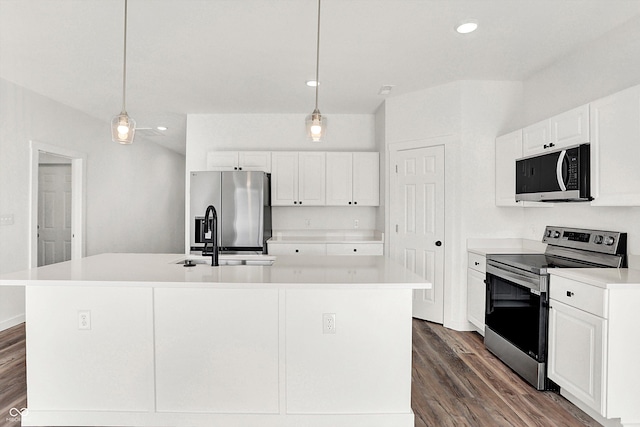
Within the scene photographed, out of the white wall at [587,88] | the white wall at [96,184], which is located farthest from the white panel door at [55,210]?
the white wall at [587,88]

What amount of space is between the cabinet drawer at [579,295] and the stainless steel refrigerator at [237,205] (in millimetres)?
2931

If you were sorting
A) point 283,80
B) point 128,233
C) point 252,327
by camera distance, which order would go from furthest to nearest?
point 128,233 → point 283,80 → point 252,327

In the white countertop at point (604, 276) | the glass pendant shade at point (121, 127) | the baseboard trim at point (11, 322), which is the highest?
the glass pendant shade at point (121, 127)

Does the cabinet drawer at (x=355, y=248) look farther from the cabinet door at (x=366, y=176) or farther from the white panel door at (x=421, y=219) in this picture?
the cabinet door at (x=366, y=176)

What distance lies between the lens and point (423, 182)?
13.5ft

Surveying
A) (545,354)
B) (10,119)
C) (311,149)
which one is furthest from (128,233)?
(545,354)

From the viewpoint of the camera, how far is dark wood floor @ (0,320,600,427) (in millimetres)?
2230

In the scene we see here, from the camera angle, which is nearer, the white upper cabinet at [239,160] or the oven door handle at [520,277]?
the oven door handle at [520,277]

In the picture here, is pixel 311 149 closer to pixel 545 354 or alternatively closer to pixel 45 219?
pixel 545 354

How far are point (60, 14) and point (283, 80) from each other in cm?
185

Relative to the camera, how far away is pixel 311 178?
479 centimetres

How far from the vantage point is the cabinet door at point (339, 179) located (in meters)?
4.76

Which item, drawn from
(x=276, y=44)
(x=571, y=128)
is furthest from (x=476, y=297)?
(x=276, y=44)

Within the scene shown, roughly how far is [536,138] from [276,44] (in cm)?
222
